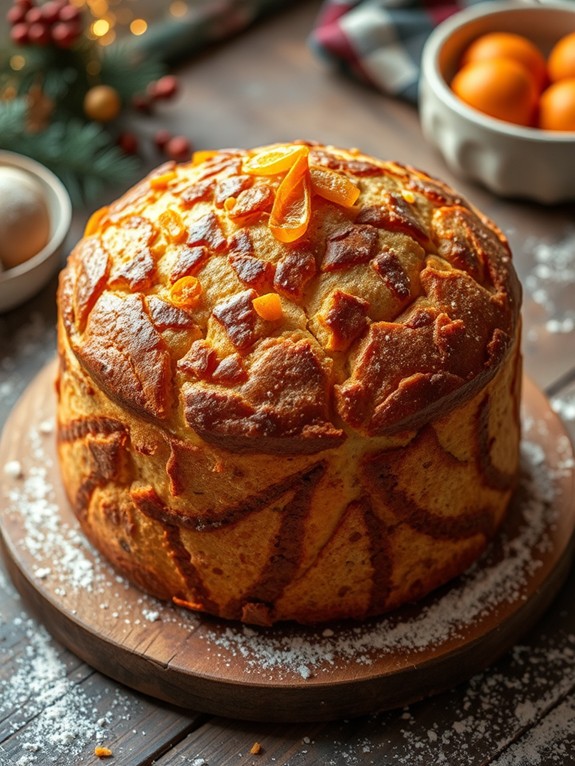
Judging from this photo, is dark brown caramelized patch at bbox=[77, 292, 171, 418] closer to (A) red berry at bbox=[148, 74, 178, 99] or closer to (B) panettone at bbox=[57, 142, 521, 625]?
(B) panettone at bbox=[57, 142, 521, 625]

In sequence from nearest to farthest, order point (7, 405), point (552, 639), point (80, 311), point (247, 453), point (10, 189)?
1. point (247, 453)
2. point (80, 311)
3. point (552, 639)
4. point (7, 405)
5. point (10, 189)

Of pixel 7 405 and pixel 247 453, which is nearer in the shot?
pixel 247 453

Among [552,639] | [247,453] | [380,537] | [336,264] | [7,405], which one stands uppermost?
[336,264]

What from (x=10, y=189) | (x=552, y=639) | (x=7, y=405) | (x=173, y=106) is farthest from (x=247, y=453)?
(x=173, y=106)

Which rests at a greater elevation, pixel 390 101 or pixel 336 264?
pixel 336 264

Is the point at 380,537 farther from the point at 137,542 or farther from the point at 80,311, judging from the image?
the point at 80,311

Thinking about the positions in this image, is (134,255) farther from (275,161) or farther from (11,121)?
(11,121)

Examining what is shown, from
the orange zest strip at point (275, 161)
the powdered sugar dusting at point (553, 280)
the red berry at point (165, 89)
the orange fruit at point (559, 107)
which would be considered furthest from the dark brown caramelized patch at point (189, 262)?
the red berry at point (165, 89)
